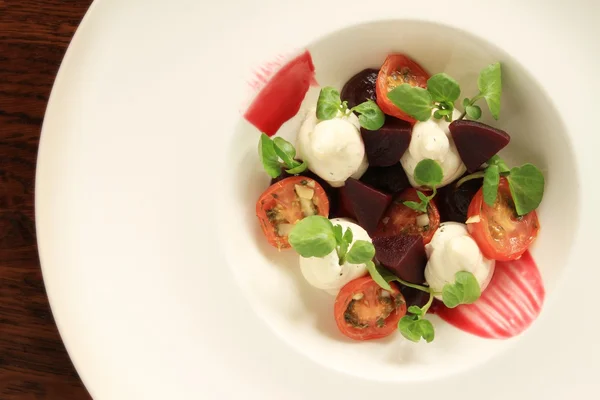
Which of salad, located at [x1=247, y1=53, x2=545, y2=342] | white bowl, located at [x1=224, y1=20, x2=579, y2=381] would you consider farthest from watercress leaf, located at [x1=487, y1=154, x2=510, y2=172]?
white bowl, located at [x1=224, y1=20, x2=579, y2=381]

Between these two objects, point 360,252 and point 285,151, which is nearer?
point 360,252

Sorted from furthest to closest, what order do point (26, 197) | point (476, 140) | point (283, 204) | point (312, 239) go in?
point (26, 197) → point (283, 204) → point (476, 140) → point (312, 239)

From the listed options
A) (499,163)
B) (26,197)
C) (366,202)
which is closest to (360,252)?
(366,202)

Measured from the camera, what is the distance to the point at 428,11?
4.14 ft

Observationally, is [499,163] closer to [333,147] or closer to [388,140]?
[388,140]

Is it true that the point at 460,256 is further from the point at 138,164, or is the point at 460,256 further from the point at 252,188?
the point at 138,164

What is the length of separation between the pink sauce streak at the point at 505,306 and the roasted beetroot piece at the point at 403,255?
147 mm

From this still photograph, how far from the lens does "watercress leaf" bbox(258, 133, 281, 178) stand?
130 cm

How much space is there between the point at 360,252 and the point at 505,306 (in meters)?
0.43

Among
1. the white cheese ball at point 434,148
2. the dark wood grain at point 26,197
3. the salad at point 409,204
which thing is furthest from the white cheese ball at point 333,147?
the dark wood grain at point 26,197

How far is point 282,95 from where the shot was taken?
1.39m

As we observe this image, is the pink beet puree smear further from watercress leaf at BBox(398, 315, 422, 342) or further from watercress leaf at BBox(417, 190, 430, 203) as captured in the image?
watercress leaf at BBox(398, 315, 422, 342)

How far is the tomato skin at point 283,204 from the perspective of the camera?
55.1 inches

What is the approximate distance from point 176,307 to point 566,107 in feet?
3.24
